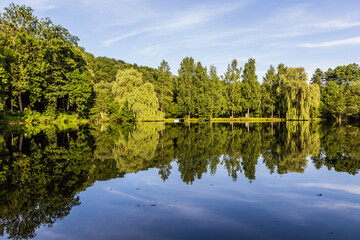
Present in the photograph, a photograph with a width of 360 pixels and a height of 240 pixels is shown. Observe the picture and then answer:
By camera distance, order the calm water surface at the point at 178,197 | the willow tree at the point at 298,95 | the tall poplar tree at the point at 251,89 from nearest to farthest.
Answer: the calm water surface at the point at 178,197 → the willow tree at the point at 298,95 → the tall poplar tree at the point at 251,89

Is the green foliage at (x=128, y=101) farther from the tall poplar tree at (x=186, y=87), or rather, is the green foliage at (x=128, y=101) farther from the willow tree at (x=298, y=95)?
the willow tree at (x=298, y=95)

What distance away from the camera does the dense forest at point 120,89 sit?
42578 millimetres

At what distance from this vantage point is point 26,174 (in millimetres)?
9320

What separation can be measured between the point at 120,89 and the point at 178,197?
4584 cm

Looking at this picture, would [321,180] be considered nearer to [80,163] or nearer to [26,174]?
[80,163]

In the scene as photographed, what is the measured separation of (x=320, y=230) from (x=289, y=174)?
515 cm

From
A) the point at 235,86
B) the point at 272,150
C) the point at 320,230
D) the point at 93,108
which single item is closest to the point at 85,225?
the point at 320,230

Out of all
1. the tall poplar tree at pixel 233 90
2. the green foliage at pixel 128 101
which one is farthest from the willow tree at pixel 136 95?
the tall poplar tree at pixel 233 90

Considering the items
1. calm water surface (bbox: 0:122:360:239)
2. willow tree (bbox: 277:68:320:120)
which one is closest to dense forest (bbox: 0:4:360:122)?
willow tree (bbox: 277:68:320:120)

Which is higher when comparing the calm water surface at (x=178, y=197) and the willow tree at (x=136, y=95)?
the willow tree at (x=136, y=95)

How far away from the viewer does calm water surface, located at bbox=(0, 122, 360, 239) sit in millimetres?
5309

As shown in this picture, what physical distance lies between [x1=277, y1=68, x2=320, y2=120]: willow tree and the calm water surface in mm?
44877

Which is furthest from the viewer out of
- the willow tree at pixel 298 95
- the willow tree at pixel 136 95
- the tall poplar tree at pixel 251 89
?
the tall poplar tree at pixel 251 89

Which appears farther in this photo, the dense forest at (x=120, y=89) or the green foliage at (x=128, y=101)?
the green foliage at (x=128, y=101)
